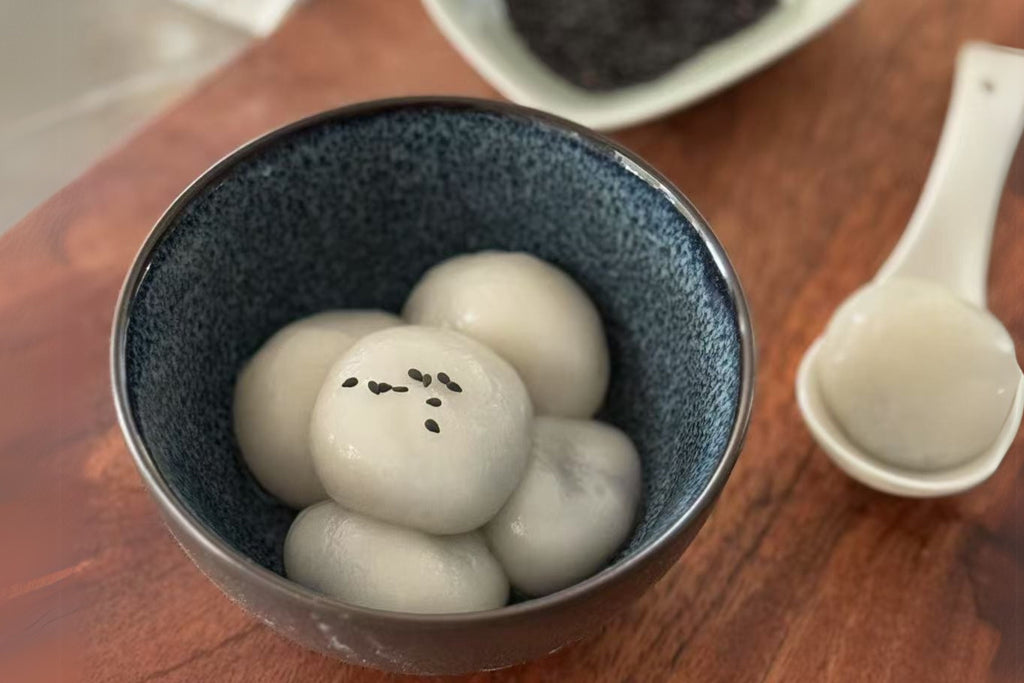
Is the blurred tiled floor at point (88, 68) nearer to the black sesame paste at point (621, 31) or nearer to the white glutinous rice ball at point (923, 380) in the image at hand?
the black sesame paste at point (621, 31)

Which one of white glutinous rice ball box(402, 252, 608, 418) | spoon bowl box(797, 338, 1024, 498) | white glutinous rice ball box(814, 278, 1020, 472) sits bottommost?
spoon bowl box(797, 338, 1024, 498)

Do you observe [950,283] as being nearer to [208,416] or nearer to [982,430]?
[982,430]

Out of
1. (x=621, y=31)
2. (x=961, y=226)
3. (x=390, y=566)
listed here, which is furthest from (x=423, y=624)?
(x=621, y=31)

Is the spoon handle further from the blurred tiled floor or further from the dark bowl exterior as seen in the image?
the blurred tiled floor

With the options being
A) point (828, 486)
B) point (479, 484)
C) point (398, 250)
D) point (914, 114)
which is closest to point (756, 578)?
point (828, 486)

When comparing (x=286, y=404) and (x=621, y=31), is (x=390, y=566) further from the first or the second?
(x=621, y=31)

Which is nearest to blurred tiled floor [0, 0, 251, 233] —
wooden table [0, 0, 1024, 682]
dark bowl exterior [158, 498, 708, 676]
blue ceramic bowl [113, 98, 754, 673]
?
wooden table [0, 0, 1024, 682]
